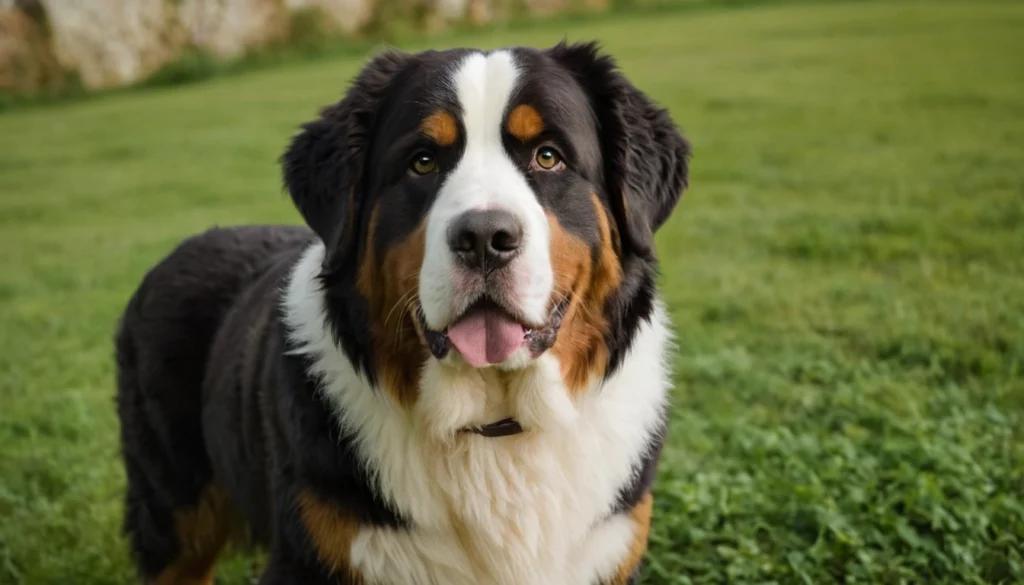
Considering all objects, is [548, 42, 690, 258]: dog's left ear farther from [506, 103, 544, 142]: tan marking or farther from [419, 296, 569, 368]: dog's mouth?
[419, 296, 569, 368]: dog's mouth

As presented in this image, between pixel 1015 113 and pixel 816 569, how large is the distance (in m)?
9.40

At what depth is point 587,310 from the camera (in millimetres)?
3039

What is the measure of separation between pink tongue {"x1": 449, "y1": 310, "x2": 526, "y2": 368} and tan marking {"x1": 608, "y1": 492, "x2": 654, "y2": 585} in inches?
27.7

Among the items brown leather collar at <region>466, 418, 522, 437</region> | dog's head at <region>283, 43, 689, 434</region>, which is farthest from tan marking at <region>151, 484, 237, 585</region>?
brown leather collar at <region>466, 418, 522, 437</region>

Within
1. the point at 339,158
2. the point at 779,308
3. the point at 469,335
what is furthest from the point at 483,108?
the point at 779,308

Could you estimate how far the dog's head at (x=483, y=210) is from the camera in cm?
274

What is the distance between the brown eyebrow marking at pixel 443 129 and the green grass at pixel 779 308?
6.42ft

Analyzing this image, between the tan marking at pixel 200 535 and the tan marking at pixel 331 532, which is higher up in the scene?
the tan marking at pixel 331 532

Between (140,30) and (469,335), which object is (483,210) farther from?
(140,30)

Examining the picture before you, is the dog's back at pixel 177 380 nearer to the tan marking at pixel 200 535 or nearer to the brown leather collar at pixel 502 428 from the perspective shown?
the tan marking at pixel 200 535

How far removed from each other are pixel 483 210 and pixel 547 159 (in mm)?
459

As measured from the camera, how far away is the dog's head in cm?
274

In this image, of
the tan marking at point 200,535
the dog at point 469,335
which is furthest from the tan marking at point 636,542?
the tan marking at point 200,535

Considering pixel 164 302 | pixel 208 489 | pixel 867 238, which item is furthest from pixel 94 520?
pixel 867 238
